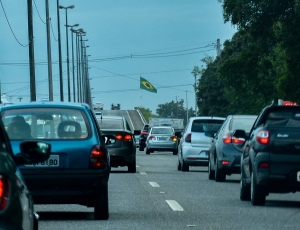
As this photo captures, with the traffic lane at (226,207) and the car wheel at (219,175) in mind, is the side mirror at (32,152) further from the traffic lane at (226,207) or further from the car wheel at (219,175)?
the car wheel at (219,175)

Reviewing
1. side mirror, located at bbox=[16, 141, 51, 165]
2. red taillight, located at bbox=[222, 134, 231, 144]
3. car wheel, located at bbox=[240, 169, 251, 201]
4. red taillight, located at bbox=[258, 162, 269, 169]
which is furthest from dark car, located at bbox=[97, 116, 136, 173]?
side mirror, located at bbox=[16, 141, 51, 165]

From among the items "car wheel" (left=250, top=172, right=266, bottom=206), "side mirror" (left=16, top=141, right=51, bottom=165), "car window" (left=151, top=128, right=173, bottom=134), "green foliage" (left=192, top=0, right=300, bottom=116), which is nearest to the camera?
"side mirror" (left=16, top=141, right=51, bottom=165)

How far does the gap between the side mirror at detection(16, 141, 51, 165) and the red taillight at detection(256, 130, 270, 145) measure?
25.9 ft

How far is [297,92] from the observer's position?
4088 cm

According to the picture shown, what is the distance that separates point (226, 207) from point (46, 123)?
3620 millimetres

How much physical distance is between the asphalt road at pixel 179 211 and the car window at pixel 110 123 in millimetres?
6825

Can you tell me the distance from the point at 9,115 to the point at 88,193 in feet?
4.66

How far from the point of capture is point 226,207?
48.6 ft

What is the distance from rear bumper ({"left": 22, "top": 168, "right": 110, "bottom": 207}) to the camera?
1202 cm

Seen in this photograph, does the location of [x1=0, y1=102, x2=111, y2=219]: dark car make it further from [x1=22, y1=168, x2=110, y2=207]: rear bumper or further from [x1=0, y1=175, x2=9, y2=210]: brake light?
[x1=0, y1=175, x2=9, y2=210]: brake light

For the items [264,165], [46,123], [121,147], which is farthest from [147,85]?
[46,123]

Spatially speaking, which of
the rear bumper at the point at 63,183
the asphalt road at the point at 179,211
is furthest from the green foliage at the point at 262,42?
the rear bumper at the point at 63,183

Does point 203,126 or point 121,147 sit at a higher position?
point 203,126

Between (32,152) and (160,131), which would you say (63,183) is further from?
(160,131)
